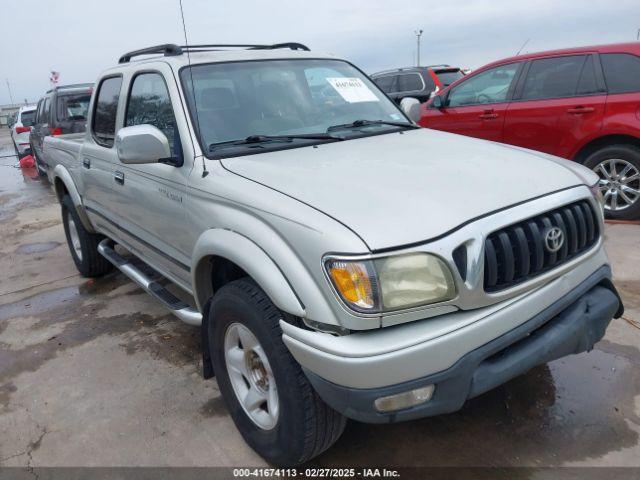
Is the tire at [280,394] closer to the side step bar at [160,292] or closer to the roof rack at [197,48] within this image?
the side step bar at [160,292]

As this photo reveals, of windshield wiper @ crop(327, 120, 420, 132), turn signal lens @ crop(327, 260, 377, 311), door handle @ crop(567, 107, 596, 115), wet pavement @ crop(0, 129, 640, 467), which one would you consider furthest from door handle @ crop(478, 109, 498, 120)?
turn signal lens @ crop(327, 260, 377, 311)

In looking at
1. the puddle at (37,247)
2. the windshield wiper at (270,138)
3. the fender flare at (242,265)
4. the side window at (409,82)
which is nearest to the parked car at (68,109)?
the puddle at (37,247)

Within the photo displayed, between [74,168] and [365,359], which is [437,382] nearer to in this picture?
[365,359]

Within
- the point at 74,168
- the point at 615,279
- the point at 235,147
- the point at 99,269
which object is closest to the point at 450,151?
the point at 235,147

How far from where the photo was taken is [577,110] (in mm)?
5621

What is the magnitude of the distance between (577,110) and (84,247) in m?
5.23

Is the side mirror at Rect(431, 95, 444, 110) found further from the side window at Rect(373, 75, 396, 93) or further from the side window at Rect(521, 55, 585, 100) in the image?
the side window at Rect(373, 75, 396, 93)

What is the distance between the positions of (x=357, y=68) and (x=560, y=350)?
2.53m

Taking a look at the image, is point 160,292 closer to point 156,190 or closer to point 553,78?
point 156,190

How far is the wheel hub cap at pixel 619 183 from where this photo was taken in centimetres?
544

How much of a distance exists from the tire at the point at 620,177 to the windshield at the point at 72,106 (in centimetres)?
813

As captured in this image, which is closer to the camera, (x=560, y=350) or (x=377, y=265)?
(x=377, y=265)

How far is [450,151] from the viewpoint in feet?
9.05

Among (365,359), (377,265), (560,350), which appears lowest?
(560,350)
